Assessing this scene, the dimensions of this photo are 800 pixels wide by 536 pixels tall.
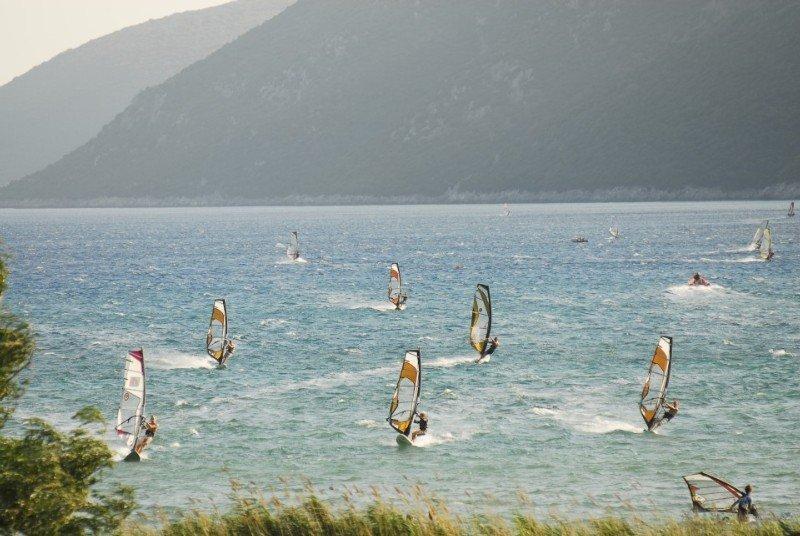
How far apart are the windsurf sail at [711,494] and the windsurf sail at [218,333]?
107 feet

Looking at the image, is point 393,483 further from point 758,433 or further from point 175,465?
point 758,433

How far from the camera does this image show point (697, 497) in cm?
3212

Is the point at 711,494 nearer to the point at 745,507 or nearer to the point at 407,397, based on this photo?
Result: the point at 745,507

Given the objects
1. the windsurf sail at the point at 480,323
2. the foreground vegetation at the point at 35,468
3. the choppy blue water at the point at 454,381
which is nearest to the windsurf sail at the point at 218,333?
the choppy blue water at the point at 454,381

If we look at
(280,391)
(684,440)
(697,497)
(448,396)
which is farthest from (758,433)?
(280,391)

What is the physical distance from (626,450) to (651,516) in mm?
7990

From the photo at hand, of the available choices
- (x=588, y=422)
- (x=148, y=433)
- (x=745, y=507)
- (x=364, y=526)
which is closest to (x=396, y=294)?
(x=588, y=422)

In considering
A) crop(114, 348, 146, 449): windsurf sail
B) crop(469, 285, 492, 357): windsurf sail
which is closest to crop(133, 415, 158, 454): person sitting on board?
crop(114, 348, 146, 449): windsurf sail

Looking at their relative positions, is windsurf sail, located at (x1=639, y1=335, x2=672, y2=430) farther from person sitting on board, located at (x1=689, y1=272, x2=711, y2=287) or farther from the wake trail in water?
person sitting on board, located at (x1=689, y1=272, x2=711, y2=287)

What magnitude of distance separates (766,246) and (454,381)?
82461mm

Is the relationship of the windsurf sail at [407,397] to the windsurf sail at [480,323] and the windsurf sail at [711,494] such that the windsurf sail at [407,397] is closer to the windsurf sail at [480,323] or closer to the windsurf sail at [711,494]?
the windsurf sail at [711,494]

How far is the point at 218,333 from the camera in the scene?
59.5 m

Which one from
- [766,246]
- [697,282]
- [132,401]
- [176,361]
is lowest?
[176,361]

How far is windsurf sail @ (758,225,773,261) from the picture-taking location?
12194 centimetres
